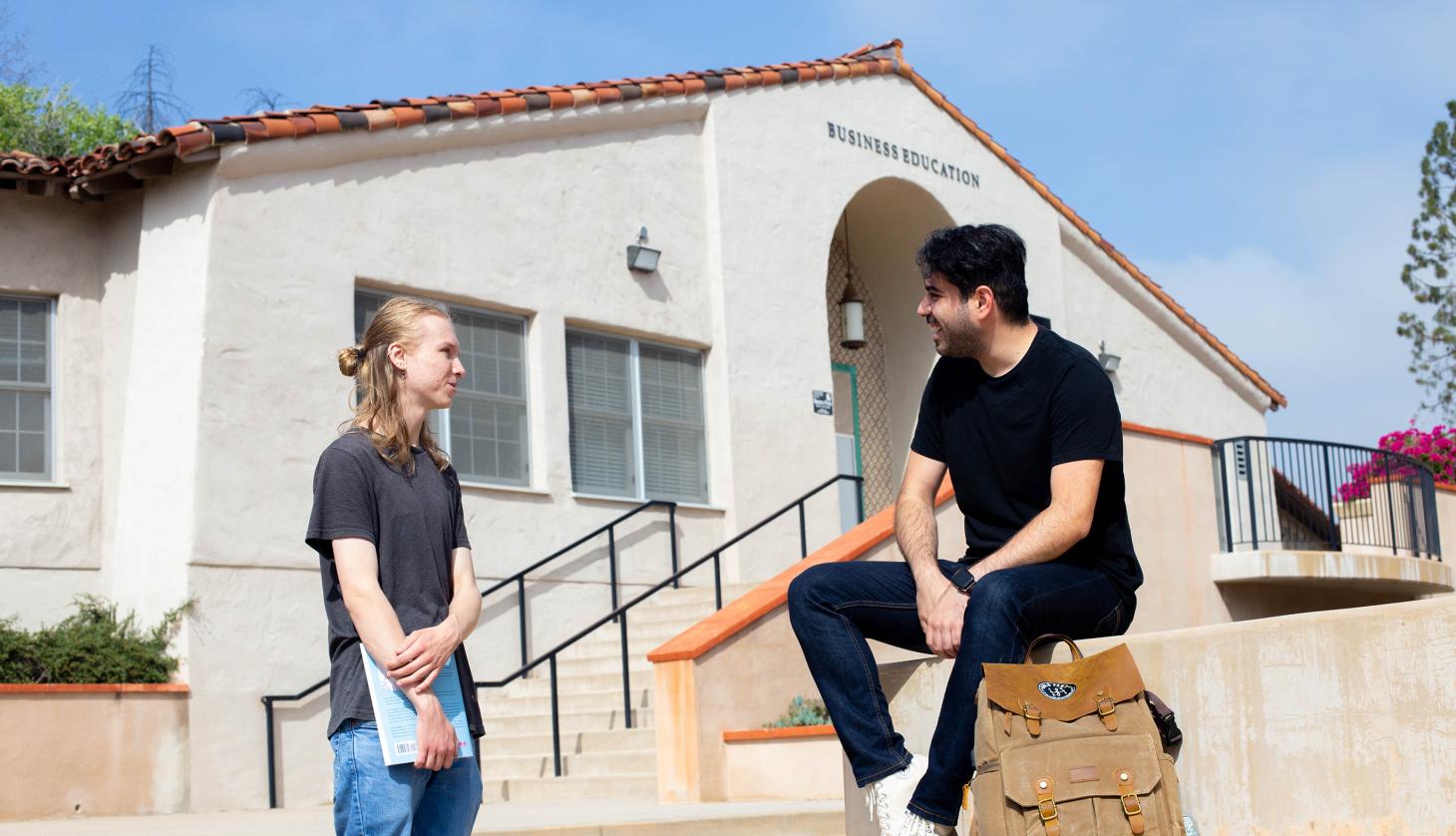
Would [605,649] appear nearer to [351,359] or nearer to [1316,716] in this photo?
[1316,716]

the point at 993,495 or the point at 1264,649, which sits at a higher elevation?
the point at 993,495

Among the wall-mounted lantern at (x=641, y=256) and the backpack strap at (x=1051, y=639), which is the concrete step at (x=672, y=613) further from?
the backpack strap at (x=1051, y=639)

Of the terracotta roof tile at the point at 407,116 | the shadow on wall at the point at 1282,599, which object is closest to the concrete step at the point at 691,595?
the terracotta roof tile at the point at 407,116

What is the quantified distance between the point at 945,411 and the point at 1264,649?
1.13 m

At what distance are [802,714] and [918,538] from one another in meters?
5.48

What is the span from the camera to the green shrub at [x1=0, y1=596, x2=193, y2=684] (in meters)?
9.94

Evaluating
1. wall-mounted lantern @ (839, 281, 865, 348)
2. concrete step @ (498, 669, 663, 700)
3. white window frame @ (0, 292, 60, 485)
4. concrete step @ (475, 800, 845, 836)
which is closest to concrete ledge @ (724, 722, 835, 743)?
concrete step @ (475, 800, 845, 836)

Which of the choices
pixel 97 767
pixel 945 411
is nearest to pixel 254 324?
pixel 97 767

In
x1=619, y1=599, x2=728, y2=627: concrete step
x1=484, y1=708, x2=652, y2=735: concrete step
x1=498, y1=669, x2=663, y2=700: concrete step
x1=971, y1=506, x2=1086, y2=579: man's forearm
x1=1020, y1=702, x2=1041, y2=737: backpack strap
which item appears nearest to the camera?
x1=1020, y1=702, x2=1041, y2=737: backpack strap

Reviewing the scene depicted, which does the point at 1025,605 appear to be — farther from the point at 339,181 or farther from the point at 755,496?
the point at 755,496

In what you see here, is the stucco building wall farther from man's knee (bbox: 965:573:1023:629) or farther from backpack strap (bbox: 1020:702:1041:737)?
backpack strap (bbox: 1020:702:1041:737)

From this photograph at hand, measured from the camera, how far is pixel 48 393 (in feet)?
37.0

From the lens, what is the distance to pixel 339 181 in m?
→ 11.7

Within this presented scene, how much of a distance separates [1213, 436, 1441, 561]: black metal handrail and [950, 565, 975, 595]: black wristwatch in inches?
414
